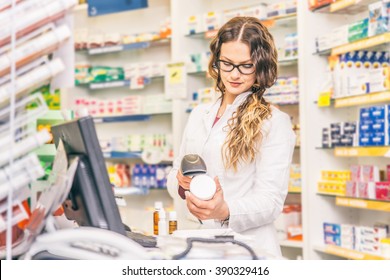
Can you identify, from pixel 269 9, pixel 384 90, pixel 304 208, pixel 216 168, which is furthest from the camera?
pixel 269 9

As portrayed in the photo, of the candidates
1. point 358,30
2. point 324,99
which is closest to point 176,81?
point 324,99

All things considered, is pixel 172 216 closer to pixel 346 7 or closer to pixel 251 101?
pixel 251 101

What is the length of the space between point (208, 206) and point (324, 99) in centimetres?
281

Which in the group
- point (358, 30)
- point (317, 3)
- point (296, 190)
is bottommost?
point (296, 190)

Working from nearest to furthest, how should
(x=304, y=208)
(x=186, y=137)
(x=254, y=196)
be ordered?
(x=254, y=196) < (x=186, y=137) < (x=304, y=208)

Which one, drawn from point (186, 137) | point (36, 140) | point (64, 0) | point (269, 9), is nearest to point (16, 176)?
point (36, 140)

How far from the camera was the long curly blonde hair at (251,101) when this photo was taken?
2.12 m

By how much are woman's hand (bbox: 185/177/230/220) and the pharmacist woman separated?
113mm

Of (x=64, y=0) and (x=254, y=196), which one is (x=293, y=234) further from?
(x=64, y=0)

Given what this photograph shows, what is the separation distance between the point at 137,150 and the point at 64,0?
464cm

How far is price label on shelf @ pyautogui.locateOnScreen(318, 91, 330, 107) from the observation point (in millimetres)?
4199

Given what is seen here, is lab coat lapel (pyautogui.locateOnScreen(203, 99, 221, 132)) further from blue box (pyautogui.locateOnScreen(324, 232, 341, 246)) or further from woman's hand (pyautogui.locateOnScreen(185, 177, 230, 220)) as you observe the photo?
blue box (pyautogui.locateOnScreen(324, 232, 341, 246))

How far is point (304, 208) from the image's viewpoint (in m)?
4.47

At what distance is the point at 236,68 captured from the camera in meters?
2.17
